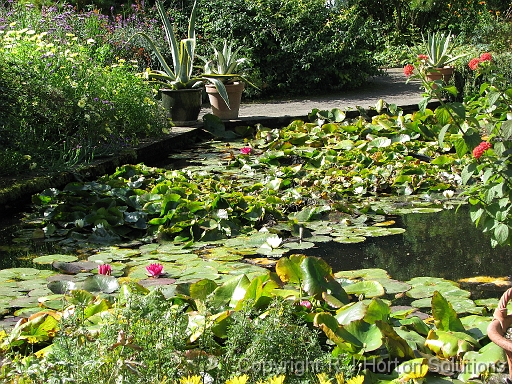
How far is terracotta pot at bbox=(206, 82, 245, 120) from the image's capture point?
8.44 m

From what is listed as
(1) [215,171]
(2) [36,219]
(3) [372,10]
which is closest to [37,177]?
(2) [36,219]

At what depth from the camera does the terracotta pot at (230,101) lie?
27.7 feet

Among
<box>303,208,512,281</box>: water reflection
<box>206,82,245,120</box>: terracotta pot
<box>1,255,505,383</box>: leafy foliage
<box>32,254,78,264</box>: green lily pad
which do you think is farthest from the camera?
<box>206,82,245,120</box>: terracotta pot

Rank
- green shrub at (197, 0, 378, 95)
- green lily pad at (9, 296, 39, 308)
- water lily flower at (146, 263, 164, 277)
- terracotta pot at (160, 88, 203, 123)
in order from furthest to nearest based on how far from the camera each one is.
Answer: green shrub at (197, 0, 378, 95) → terracotta pot at (160, 88, 203, 123) → water lily flower at (146, 263, 164, 277) → green lily pad at (9, 296, 39, 308)

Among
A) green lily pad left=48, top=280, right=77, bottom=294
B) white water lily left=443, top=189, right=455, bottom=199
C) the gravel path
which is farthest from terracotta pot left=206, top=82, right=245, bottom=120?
green lily pad left=48, top=280, right=77, bottom=294

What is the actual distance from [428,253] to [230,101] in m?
4.96

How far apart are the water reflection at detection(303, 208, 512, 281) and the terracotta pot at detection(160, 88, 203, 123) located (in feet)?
13.8

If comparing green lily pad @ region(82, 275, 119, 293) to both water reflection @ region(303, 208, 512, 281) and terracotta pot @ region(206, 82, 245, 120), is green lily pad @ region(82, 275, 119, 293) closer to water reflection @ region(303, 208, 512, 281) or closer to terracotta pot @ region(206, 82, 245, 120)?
water reflection @ region(303, 208, 512, 281)

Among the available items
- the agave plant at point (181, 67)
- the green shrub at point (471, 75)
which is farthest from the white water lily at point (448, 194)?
the green shrub at point (471, 75)

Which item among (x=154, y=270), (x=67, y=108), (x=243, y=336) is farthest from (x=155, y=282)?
(x=67, y=108)

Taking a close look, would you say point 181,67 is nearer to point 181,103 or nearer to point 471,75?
point 181,103

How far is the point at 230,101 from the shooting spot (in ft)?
27.7

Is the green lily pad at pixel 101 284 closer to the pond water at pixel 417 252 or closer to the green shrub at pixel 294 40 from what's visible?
the pond water at pixel 417 252

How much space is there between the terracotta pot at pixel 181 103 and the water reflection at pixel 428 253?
419cm
